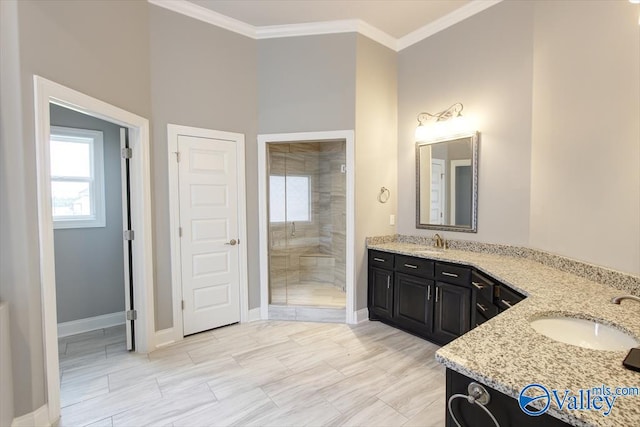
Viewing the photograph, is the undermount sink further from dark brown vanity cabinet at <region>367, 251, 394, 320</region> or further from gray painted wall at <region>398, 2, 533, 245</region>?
dark brown vanity cabinet at <region>367, 251, 394, 320</region>


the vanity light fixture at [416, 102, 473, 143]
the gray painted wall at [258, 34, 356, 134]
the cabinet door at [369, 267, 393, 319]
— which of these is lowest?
the cabinet door at [369, 267, 393, 319]

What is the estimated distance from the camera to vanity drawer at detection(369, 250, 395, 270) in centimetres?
333

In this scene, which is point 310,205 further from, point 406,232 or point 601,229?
point 601,229

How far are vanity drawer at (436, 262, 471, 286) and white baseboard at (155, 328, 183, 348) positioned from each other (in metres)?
2.66

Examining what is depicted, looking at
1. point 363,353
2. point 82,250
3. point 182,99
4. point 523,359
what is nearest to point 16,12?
point 182,99

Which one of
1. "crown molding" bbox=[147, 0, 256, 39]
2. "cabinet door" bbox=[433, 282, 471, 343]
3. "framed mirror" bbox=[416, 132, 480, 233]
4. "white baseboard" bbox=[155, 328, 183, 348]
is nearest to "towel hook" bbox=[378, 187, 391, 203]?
"framed mirror" bbox=[416, 132, 480, 233]

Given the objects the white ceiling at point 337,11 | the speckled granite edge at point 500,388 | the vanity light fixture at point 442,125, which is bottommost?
the speckled granite edge at point 500,388

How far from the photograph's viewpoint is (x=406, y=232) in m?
3.74

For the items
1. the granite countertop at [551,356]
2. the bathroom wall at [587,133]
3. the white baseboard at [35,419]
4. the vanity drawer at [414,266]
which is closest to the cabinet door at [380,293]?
the vanity drawer at [414,266]

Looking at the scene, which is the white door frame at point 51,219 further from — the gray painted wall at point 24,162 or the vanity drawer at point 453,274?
the vanity drawer at point 453,274

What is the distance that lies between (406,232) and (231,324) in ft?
7.66

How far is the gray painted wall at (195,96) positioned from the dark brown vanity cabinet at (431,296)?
1.46 metres

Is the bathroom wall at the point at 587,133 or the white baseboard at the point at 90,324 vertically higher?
the bathroom wall at the point at 587,133

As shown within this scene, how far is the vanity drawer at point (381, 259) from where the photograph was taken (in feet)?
10.9
